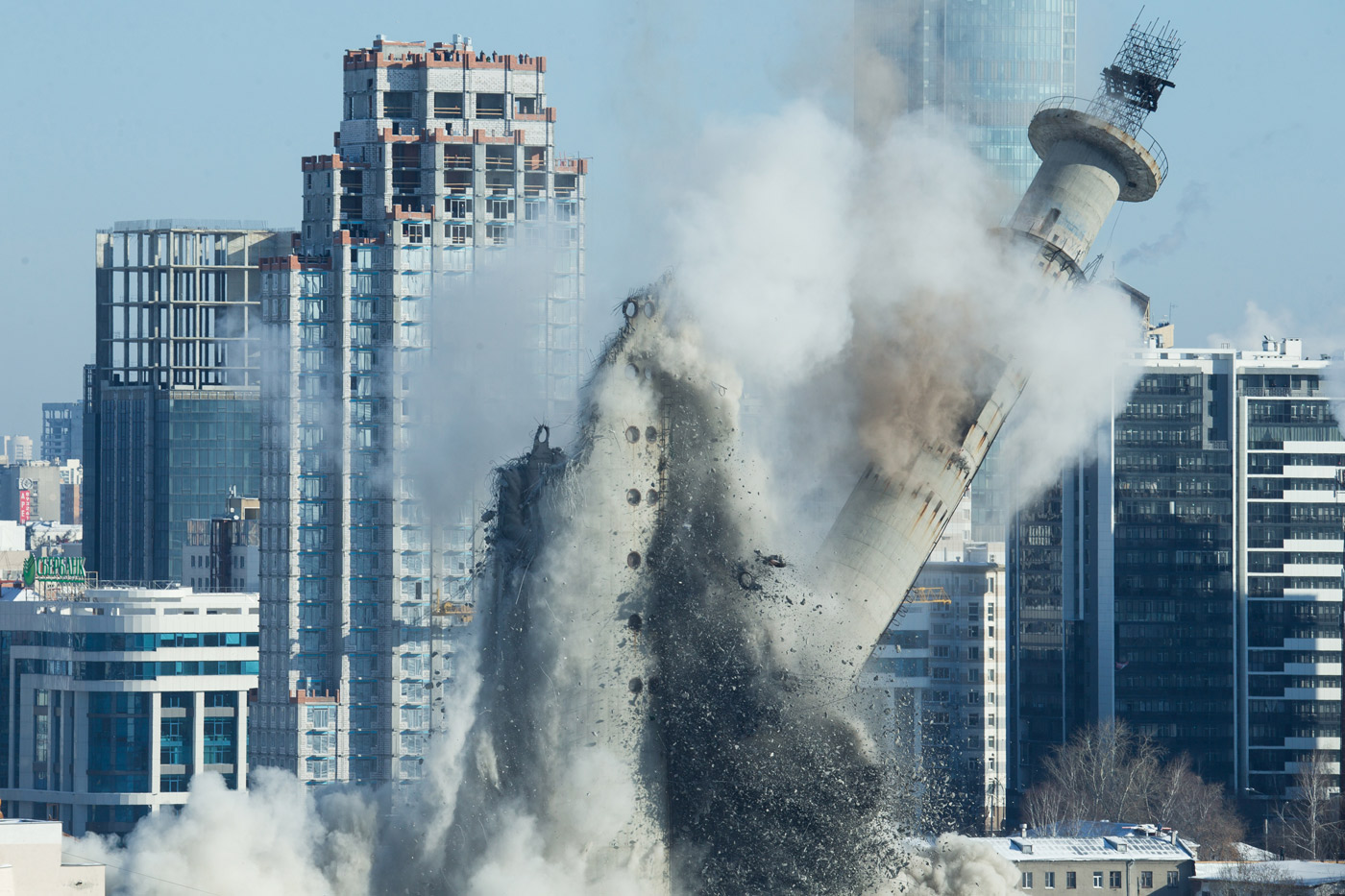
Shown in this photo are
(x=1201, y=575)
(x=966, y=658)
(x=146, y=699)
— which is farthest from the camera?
(x=1201, y=575)

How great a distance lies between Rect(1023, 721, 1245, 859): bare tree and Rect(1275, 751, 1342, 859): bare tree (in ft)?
9.96

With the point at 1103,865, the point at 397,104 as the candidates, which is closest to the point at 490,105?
the point at 397,104

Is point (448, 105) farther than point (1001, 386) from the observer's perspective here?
Yes

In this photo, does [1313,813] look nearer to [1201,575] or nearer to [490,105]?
[1201,575]

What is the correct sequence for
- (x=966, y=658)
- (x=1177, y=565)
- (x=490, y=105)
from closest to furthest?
(x=490, y=105)
(x=966, y=658)
(x=1177, y=565)

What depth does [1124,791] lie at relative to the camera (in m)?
142

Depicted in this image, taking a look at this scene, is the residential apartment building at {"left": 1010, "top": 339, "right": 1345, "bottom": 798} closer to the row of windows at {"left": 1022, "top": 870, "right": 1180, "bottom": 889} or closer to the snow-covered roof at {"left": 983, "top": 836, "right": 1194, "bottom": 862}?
the snow-covered roof at {"left": 983, "top": 836, "right": 1194, "bottom": 862}

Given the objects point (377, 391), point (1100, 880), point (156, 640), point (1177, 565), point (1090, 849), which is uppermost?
point (377, 391)

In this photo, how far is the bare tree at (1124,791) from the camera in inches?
5443

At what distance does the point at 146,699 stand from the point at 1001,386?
88.4 m

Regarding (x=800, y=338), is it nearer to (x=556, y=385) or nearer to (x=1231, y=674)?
(x=556, y=385)

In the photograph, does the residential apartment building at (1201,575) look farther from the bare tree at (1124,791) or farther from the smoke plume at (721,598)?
the smoke plume at (721,598)

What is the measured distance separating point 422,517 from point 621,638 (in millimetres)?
66233

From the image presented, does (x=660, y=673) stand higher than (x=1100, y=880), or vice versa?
(x=660, y=673)
